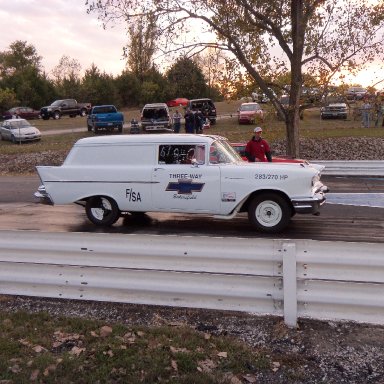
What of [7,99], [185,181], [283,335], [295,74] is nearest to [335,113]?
[295,74]

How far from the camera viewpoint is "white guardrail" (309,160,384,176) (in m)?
16.6

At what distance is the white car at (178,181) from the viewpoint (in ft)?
28.5

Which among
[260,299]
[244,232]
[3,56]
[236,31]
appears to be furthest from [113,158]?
[3,56]

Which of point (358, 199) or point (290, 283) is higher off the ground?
point (290, 283)

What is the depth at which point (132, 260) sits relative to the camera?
4812 millimetres

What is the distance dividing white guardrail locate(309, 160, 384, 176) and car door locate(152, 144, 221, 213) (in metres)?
9.27

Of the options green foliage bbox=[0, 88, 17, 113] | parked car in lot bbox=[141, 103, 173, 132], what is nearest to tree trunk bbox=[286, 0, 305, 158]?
parked car in lot bbox=[141, 103, 173, 132]

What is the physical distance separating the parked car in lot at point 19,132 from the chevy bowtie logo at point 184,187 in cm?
2355

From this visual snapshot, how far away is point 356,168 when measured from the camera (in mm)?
17031

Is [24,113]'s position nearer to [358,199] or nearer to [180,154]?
[358,199]

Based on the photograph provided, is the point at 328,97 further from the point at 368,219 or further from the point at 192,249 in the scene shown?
the point at 192,249

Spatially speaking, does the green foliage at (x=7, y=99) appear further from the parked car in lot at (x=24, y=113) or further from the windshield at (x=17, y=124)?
the windshield at (x=17, y=124)

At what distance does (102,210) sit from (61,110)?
42.5 meters

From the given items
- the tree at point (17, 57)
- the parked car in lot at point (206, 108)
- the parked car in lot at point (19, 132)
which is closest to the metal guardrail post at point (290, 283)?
the parked car in lot at point (19, 132)
